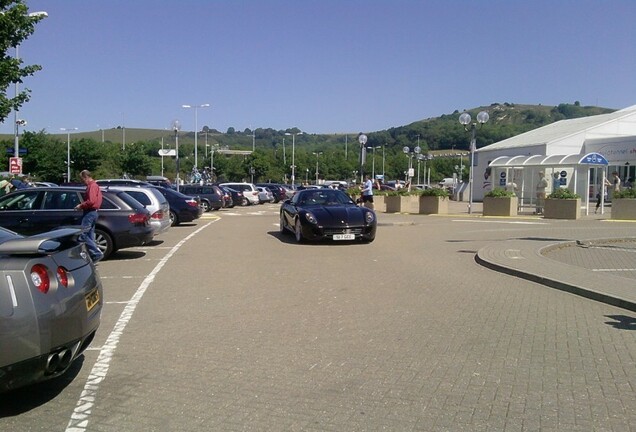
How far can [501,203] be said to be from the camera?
26.1 meters

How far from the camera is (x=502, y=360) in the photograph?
221 inches

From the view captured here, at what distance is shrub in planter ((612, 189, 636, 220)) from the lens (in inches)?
928

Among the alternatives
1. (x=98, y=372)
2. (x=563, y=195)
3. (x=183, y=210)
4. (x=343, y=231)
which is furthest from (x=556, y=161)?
(x=98, y=372)

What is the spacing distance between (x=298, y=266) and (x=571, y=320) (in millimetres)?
5448

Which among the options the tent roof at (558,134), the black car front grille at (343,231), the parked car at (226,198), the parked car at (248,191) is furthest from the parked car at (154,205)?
the tent roof at (558,134)

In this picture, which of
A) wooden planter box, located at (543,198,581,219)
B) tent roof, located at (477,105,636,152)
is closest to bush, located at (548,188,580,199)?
wooden planter box, located at (543,198,581,219)

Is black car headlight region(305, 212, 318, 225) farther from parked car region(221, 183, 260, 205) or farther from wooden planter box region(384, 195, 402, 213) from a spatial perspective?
parked car region(221, 183, 260, 205)

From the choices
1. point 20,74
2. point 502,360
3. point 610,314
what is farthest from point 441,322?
point 20,74

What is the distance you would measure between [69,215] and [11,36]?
22.6 ft

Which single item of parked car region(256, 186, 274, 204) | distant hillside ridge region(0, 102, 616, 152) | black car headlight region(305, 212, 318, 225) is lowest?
parked car region(256, 186, 274, 204)

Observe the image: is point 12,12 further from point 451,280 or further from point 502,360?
point 502,360

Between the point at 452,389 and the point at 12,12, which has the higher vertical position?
the point at 12,12

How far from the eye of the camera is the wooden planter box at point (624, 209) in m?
23.6

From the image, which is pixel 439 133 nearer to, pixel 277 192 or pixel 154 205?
pixel 277 192
